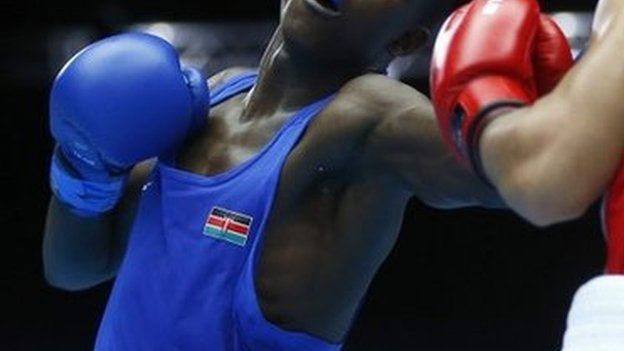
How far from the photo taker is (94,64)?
1.90 m

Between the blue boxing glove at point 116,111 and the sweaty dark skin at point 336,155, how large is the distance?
0.07 metres

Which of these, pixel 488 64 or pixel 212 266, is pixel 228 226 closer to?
pixel 212 266

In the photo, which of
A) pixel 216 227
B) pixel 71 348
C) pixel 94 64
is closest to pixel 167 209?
pixel 216 227

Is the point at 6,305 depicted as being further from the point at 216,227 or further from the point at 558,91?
the point at 558,91

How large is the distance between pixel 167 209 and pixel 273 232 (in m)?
0.17

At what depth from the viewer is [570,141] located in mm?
1134

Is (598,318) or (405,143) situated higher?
(598,318)

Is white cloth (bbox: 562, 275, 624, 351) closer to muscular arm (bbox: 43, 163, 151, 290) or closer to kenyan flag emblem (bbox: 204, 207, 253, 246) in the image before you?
kenyan flag emblem (bbox: 204, 207, 253, 246)

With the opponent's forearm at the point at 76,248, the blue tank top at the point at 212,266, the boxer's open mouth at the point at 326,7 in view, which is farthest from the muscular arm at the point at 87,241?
the boxer's open mouth at the point at 326,7

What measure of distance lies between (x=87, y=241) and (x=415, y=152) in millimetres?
592

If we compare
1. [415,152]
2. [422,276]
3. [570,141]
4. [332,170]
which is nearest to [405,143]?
[415,152]

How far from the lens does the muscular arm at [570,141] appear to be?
3.73 feet

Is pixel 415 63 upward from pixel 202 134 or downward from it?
downward

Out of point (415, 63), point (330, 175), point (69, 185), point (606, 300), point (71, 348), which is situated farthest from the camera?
point (71, 348)
